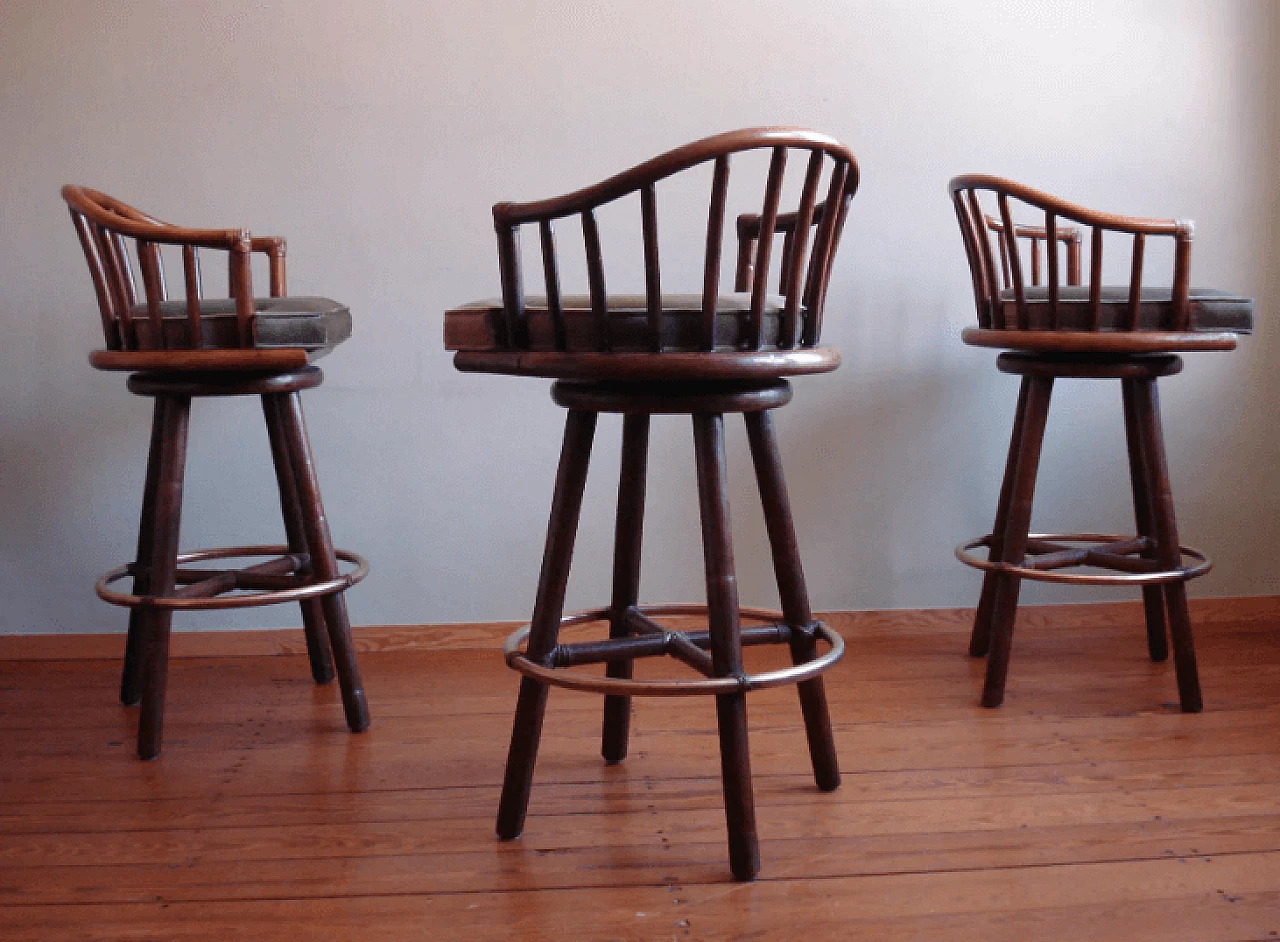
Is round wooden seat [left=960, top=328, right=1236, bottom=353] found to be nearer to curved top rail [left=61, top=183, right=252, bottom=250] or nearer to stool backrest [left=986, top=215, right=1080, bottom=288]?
stool backrest [left=986, top=215, right=1080, bottom=288]

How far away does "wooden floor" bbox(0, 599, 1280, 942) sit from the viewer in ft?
5.07

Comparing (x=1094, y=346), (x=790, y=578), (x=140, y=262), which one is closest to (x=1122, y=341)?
(x=1094, y=346)

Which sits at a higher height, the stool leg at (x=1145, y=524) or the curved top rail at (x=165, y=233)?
the curved top rail at (x=165, y=233)

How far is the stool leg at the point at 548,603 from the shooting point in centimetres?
175

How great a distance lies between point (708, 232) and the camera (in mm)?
1559

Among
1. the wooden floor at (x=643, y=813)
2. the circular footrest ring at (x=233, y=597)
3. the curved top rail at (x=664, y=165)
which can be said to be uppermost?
the curved top rail at (x=664, y=165)

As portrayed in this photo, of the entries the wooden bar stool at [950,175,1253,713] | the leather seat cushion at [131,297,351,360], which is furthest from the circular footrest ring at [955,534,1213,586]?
the leather seat cushion at [131,297,351,360]

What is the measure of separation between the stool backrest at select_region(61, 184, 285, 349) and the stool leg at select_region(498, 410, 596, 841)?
668mm

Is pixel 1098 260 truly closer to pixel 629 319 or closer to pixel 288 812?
pixel 629 319

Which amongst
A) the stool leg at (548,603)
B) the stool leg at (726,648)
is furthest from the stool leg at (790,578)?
the stool leg at (548,603)

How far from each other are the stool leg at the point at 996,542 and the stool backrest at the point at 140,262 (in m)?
1.61

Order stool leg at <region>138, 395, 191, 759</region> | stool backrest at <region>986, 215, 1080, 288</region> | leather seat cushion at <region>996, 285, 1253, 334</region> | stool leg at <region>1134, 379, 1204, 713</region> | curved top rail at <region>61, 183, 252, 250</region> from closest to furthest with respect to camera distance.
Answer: curved top rail at <region>61, 183, 252, 250</region>
stool leg at <region>138, 395, 191, 759</region>
leather seat cushion at <region>996, 285, 1253, 334</region>
stool leg at <region>1134, 379, 1204, 713</region>
stool backrest at <region>986, 215, 1080, 288</region>

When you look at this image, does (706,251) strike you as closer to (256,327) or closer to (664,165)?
(664,165)

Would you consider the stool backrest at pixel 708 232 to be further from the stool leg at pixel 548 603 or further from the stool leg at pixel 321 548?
the stool leg at pixel 321 548
